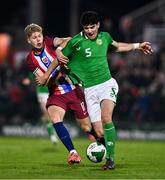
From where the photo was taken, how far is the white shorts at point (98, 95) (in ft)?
41.8

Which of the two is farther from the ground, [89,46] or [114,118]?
[89,46]

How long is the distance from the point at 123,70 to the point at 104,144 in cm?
1012

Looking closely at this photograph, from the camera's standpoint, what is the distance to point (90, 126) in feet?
46.1

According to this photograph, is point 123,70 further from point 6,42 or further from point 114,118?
point 6,42

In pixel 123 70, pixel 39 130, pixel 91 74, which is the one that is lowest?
pixel 39 130

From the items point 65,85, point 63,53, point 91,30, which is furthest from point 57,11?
point 91,30

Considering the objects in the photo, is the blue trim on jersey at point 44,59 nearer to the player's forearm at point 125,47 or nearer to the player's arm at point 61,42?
the player's arm at point 61,42

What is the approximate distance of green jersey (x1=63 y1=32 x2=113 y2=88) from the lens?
42.0 feet

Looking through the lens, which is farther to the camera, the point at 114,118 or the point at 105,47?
the point at 114,118

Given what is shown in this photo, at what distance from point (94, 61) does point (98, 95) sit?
534mm

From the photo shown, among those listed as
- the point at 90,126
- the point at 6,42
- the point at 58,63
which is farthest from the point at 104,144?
the point at 6,42

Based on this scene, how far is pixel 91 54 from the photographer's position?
12836 mm

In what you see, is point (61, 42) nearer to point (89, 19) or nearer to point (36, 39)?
point (36, 39)

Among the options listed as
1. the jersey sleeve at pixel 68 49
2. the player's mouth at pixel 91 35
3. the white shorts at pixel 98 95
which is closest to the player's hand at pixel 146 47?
the white shorts at pixel 98 95
